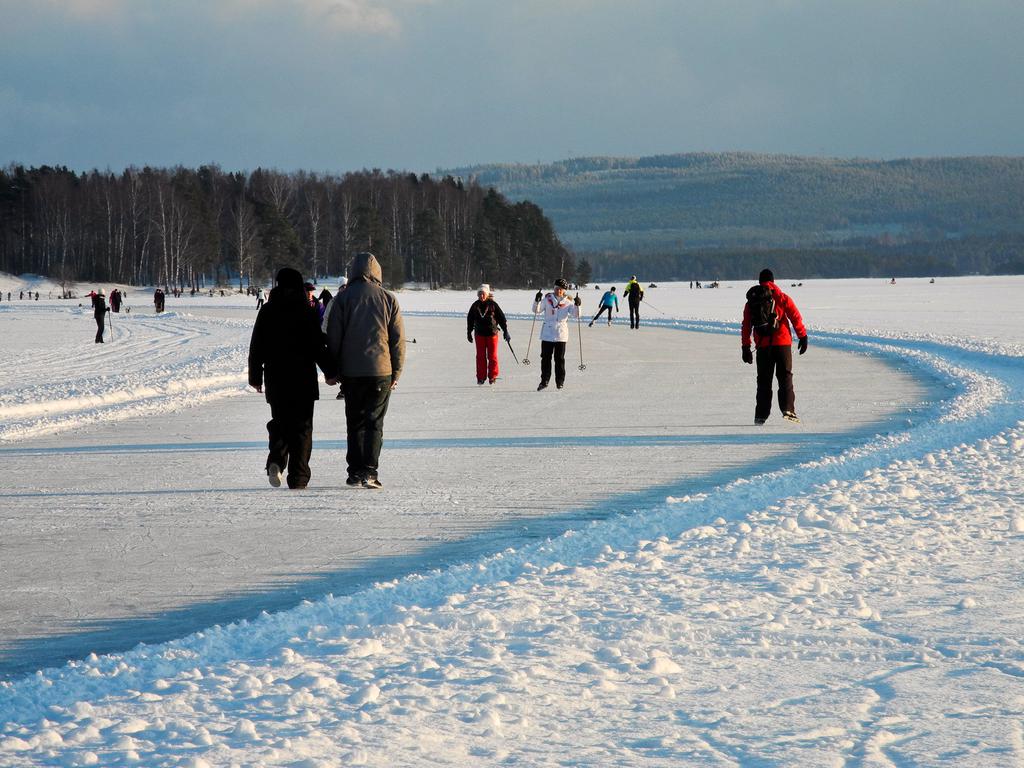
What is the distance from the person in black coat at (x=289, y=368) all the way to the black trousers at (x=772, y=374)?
5569 millimetres

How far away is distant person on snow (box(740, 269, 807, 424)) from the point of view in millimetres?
13180

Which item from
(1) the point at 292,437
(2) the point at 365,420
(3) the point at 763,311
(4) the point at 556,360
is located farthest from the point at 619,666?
(4) the point at 556,360

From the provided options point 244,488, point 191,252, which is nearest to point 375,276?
point 244,488

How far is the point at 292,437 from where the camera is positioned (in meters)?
9.12

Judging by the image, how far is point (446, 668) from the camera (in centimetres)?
470

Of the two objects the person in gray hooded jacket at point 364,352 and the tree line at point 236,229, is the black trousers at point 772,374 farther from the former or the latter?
the tree line at point 236,229

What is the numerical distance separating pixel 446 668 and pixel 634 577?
1657 millimetres

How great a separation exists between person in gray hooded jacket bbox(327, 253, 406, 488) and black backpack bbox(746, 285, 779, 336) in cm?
514

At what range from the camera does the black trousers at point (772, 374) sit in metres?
13.2

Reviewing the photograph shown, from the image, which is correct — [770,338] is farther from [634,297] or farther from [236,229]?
[236,229]

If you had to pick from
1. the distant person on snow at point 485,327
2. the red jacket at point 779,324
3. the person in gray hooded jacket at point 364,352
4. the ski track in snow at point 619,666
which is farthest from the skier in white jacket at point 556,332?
the ski track in snow at point 619,666

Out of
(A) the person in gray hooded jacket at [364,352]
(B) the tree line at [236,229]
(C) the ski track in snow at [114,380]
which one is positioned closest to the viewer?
(A) the person in gray hooded jacket at [364,352]

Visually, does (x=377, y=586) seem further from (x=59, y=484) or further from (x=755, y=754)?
(x=59, y=484)

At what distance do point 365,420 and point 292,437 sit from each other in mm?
537
